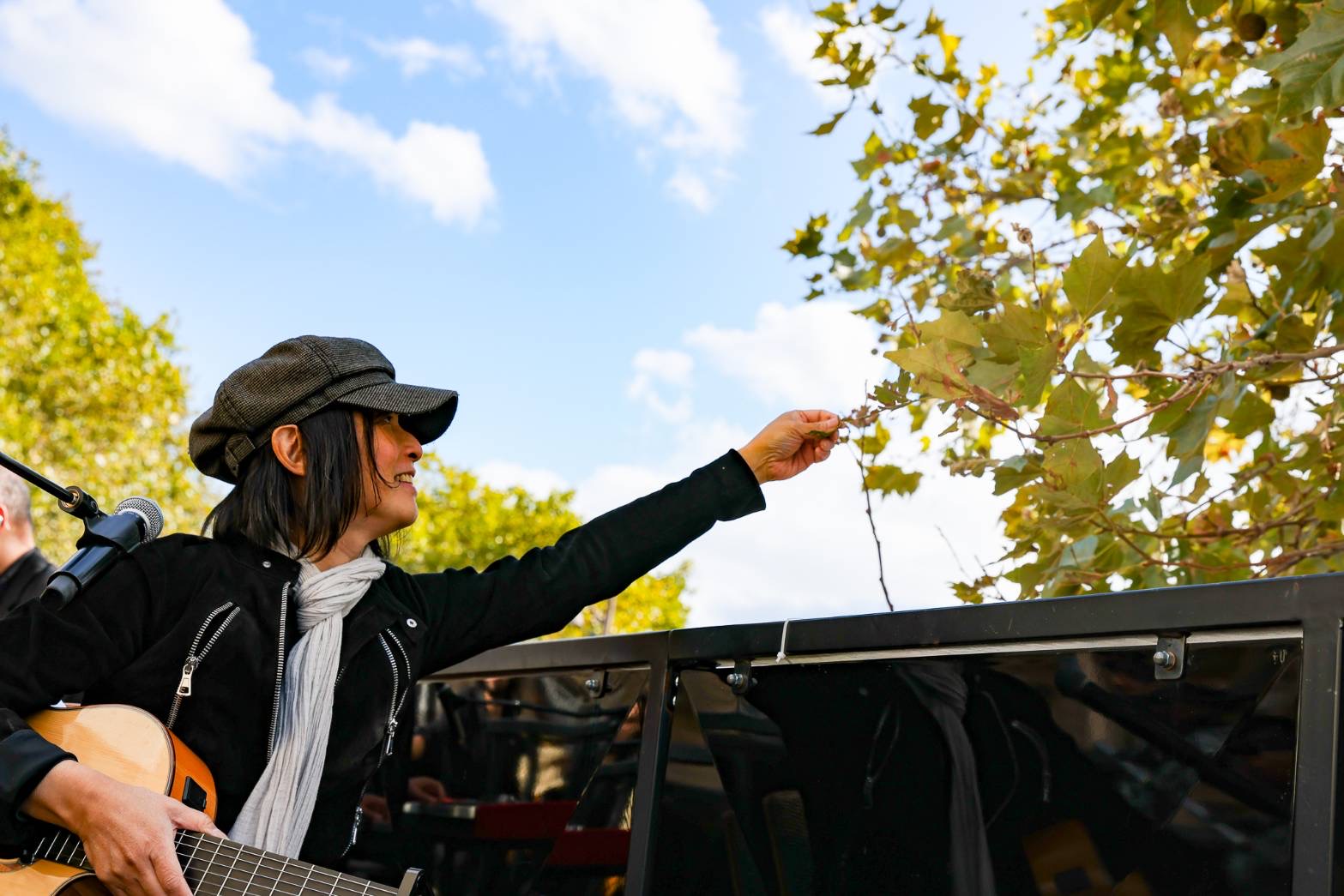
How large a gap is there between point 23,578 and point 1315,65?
336 centimetres

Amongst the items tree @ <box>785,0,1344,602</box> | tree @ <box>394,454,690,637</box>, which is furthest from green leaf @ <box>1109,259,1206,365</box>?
tree @ <box>394,454,690,637</box>

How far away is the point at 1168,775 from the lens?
1.10 meters

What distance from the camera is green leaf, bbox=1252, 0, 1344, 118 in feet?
5.08

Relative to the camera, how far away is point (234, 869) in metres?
1.67

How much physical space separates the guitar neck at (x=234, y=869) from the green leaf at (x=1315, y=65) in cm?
156

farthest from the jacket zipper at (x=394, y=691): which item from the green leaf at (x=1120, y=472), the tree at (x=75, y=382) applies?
the tree at (x=75, y=382)

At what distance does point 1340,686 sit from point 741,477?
1.08 metres

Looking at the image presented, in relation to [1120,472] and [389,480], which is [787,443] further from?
[389,480]

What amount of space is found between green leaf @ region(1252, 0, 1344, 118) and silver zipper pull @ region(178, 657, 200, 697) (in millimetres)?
1630

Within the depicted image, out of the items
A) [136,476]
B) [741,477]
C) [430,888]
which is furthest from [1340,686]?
[136,476]

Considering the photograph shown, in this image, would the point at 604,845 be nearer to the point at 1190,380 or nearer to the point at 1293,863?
the point at 1293,863

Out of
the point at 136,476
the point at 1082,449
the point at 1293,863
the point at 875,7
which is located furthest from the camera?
the point at 136,476

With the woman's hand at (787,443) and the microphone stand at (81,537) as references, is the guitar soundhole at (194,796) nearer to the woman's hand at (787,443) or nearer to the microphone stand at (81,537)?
the microphone stand at (81,537)

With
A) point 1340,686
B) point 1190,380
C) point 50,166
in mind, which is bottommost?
point 1340,686
